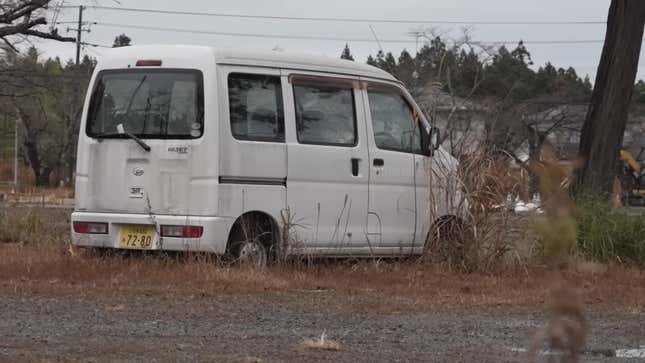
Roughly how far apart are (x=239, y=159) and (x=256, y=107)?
0.60 metres

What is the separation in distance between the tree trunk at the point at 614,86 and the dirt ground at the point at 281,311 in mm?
4598

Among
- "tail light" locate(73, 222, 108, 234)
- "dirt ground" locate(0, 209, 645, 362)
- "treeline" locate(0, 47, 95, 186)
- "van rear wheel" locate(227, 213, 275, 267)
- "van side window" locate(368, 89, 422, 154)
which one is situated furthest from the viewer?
"treeline" locate(0, 47, 95, 186)

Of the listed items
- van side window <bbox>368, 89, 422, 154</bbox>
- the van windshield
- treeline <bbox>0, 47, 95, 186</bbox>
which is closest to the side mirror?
van side window <bbox>368, 89, 422, 154</bbox>

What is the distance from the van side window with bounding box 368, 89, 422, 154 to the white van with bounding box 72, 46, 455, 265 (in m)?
0.02

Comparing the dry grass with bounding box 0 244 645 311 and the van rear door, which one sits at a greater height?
the van rear door

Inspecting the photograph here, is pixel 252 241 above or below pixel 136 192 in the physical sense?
below

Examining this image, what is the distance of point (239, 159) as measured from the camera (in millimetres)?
9938

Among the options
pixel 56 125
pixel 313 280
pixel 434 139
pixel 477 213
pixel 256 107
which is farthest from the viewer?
pixel 56 125

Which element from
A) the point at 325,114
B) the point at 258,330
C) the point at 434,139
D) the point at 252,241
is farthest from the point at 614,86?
the point at 258,330

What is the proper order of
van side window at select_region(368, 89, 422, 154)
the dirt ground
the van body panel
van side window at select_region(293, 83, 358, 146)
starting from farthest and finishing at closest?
1. van side window at select_region(368, 89, 422, 154)
2. van side window at select_region(293, 83, 358, 146)
3. the van body panel
4. the dirt ground

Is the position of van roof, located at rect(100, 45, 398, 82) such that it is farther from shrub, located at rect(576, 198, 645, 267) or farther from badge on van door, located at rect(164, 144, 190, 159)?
shrub, located at rect(576, 198, 645, 267)

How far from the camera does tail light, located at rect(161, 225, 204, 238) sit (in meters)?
9.69

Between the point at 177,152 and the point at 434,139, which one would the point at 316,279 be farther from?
the point at 434,139

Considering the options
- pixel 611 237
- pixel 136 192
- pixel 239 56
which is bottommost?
pixel 611 237
